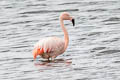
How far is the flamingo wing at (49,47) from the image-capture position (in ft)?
35.4

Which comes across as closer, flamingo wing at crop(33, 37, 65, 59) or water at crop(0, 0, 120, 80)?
water at crop(0, 0, 120, 80)

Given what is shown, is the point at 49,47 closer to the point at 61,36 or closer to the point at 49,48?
the point at 49,48

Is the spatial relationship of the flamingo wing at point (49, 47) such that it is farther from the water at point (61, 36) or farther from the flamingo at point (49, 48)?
the water at point (61, 36)

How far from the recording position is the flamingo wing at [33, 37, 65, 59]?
10.8 meters

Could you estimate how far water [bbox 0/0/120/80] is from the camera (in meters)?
9.84

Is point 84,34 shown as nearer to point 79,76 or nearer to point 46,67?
point 46,67

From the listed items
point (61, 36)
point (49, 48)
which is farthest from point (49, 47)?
point (61, 36)

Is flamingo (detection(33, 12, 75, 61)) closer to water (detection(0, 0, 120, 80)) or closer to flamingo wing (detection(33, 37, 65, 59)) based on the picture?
flamingo wing (detection(33, 37, 65, 59))

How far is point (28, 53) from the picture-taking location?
12.1 metres

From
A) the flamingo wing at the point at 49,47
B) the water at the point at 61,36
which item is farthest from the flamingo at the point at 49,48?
the water at the point at 61,36

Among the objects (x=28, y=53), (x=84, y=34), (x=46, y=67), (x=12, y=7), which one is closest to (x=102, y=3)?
(x=12, y=7)

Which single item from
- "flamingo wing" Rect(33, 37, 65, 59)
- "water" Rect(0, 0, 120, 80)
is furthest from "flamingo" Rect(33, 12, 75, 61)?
"water" Rect(0, 0, 120, 80)

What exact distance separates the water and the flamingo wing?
0.30 m

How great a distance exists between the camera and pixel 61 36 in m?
14.1
